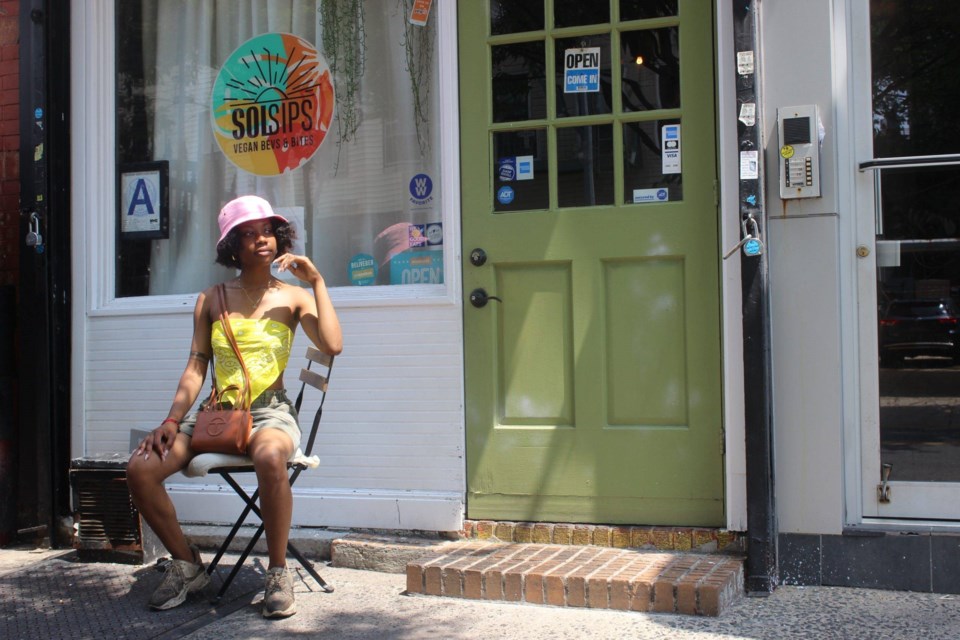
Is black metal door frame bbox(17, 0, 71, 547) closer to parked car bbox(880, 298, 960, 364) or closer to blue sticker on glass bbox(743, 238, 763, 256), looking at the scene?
blue sticker on glass bbox(743, 238, 763, 256)

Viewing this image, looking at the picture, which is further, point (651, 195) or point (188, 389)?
point (651, 195)

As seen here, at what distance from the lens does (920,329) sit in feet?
12.4

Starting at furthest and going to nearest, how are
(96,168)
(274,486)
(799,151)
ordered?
(96,168)
(799,151)
(274,486)

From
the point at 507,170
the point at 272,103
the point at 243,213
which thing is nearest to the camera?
the point at 243,213

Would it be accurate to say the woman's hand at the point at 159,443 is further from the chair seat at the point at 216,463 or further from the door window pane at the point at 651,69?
the door window pane at the point at 651,69

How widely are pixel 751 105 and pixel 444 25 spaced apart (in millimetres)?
1497

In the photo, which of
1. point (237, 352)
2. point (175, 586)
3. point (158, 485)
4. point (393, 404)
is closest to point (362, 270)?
point (393, 404)

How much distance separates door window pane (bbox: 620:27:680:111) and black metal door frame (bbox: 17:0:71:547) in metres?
2.83

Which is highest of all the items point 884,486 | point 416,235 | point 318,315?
point 416,235

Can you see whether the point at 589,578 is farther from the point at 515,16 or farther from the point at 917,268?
the point at 515,16

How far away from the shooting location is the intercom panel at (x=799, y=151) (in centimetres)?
375

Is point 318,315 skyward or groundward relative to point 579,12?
groundward

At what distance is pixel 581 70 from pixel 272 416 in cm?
197

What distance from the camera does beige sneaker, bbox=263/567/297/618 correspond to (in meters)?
3.59
